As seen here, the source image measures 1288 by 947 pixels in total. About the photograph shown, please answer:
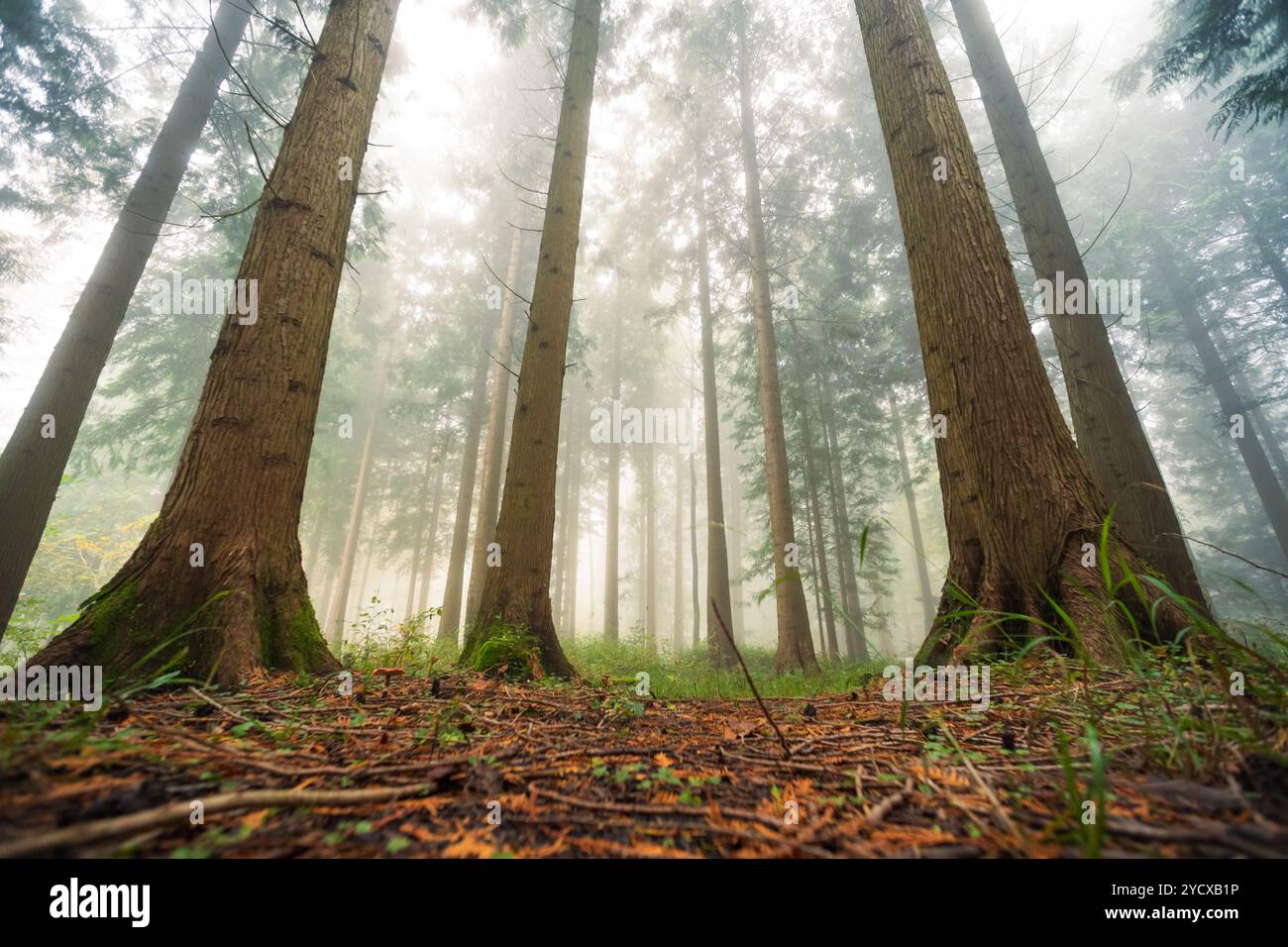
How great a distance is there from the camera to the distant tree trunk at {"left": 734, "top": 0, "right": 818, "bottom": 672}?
23.8ft

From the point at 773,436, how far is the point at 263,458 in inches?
278

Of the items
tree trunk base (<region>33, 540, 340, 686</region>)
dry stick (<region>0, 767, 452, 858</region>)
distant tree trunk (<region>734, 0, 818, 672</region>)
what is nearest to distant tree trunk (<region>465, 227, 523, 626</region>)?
distant tree trunk (<region>734, 0, 818, 672</region>)

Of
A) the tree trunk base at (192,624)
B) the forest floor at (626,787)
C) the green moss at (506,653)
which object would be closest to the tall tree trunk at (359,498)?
the green moss at (506,653)

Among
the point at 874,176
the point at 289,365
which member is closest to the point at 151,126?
the point at 289,365

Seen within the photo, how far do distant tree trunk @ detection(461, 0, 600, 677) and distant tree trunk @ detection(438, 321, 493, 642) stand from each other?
19.9 ft

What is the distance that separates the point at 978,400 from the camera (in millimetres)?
3014

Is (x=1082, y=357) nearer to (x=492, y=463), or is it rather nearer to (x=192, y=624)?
(x=192, y=624)

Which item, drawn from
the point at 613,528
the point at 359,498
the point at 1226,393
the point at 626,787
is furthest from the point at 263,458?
the point at 1226,393

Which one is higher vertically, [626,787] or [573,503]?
[573,503]

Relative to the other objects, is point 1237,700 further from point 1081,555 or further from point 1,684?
point 1,684

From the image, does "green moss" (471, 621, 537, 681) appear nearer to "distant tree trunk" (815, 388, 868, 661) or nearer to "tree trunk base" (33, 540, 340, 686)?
"tree trunk base" (33, 540, 340, 686)

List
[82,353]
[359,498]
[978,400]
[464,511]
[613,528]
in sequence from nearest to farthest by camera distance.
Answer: [978,400] < [82,353] < [464,511] < [613,528] < [359,498]

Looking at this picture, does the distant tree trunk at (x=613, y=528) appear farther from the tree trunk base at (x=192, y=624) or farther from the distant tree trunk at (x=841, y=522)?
the tree trunk base at (x=192, y=624)

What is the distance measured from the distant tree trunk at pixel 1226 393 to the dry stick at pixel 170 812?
56.8 feet
